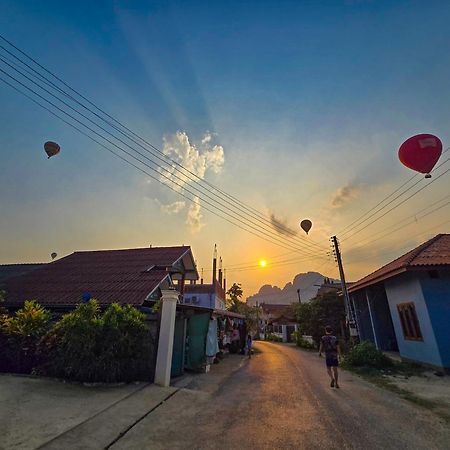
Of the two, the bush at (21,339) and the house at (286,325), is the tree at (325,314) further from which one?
the bush at (21,339)

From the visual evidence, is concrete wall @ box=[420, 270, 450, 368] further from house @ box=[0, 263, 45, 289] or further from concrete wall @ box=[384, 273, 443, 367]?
house @ box=[0, 263, 45, 289]

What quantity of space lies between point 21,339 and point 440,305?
1471 cm

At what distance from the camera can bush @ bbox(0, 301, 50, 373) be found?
337 inches

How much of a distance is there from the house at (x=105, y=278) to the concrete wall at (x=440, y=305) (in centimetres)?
1078

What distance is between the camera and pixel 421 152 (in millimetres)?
6281

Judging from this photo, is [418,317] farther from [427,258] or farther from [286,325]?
[286,325]

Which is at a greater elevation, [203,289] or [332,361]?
[203,289]

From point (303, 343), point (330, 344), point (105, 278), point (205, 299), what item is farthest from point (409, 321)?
point (205, 299)

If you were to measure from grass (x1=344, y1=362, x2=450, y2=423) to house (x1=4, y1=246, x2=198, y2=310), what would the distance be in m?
8.69

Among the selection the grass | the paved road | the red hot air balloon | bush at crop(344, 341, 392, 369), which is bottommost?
the paved road

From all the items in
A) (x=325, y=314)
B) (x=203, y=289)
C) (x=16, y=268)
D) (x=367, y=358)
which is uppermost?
(x=203, y=289)

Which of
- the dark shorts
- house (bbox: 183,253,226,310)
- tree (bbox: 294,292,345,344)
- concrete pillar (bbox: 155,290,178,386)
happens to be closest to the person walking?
the dark shorts

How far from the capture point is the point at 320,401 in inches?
254

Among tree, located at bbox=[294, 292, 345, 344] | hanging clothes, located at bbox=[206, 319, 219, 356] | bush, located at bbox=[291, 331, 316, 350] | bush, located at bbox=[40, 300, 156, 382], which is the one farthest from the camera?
bush, located at bbox=[291, 331, 316, 350]
